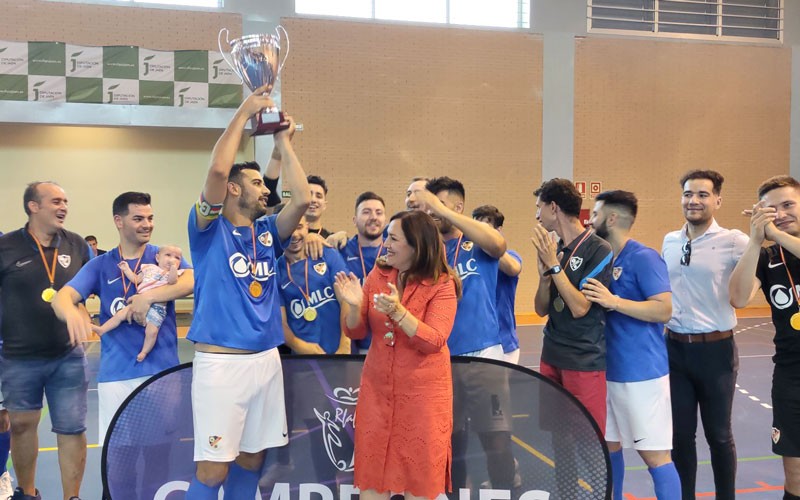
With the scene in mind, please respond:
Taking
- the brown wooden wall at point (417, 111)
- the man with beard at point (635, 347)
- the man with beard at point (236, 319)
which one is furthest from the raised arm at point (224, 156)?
the brown wooden wall at point (417, 111)

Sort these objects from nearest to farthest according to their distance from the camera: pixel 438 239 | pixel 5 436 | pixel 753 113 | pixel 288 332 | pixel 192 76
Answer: pixel 438 239, pixel 288 332, pixel 5 436, pixel 192 76, pixel 753 113

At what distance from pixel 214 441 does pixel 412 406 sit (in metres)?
0.97

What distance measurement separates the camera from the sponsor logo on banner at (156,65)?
11.5 metres

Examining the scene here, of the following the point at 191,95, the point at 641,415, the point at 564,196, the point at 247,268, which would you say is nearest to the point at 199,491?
the point at 247,268

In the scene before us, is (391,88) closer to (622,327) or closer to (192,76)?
(192,76)

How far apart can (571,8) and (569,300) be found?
39.1 ft

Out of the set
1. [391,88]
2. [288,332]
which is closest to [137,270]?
[288,332]

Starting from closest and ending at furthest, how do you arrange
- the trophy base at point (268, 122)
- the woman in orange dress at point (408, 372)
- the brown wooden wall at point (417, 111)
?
the woman in orange dress at point (408, 372) → the trophy base at point (268, 122) → the brown wooden wall at point (417, 111)

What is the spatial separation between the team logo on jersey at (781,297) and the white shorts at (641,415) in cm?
71

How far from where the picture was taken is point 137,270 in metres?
3.80

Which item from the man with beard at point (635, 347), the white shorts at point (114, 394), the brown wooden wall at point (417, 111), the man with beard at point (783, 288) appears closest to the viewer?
the man with beard at point (783, 288)

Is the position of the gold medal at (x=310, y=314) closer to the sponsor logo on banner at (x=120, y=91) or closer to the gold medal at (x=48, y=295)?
the gold medal at (x=48, y=295)

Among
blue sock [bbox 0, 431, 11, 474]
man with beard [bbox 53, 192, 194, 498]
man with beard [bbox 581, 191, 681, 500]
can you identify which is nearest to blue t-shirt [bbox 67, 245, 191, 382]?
man with beard [bbox 53, 192, 194, 498]

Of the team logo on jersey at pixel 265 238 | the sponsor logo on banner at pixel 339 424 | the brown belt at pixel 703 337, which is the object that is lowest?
the sponsor logo on banner at pixel 339 424
